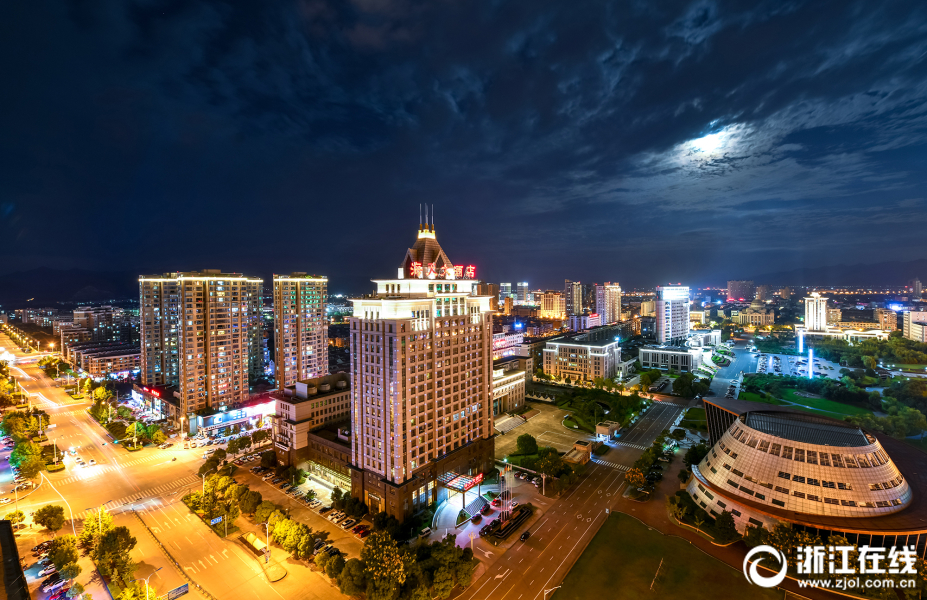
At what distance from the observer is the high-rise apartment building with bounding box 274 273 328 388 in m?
115

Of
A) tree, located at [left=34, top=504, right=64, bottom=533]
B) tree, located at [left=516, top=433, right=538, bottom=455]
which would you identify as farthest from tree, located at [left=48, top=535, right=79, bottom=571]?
tree, located at [left=516, top=433, right=538, bottom=455]

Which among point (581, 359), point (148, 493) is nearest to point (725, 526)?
point (581, 359)

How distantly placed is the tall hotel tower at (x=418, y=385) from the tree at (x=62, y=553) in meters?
34.7

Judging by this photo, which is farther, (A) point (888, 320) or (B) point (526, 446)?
(A) point (888, 320)

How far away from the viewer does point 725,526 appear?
171ft

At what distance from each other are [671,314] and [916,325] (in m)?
96.6

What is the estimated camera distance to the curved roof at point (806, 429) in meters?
55.2

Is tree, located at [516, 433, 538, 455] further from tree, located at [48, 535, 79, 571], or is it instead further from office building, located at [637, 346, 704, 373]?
office building, located at [637, 346, 704, 373]

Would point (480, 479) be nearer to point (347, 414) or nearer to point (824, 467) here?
point (347, 414)

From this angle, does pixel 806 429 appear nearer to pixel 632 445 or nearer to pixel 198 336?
pixel 632 445

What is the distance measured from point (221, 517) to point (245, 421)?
4748 cm

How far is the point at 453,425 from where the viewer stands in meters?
68.0

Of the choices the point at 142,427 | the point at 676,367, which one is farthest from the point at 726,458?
the point at 142,427

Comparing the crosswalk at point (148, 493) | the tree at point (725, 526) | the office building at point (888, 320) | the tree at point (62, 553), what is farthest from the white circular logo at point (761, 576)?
the office building at point (888, 320)
